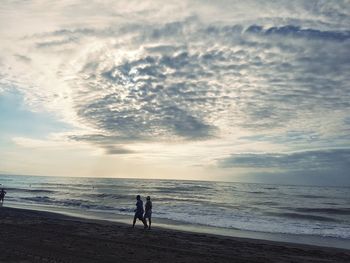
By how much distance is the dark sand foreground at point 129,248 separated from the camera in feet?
36.3

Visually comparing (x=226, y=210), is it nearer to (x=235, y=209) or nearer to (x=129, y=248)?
(x=235, y=209)

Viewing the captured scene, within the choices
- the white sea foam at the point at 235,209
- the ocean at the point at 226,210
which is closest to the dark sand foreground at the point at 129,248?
the ocean at the point at 226,210

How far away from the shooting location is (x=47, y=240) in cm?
Result: 1370

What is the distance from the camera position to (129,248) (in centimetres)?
1283

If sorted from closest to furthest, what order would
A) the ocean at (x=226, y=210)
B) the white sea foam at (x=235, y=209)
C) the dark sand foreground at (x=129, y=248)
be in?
the dark sand foreground at (x=129, y=248) → the ocean at (x=226, y=210) → the white sea foam at (x=235, y=209)

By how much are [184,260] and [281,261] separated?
345 centimetres

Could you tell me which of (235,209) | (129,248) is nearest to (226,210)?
(235,209)

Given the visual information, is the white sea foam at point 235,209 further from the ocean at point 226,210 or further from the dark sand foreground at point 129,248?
the dark sand foreground at point 129,248

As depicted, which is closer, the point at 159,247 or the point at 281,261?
the point at 281,261

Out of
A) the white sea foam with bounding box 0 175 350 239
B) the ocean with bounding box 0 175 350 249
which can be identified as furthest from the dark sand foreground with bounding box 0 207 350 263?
the white sea foam with bounding box 0 175 350 239

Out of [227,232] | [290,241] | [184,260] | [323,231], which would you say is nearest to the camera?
[184,260]

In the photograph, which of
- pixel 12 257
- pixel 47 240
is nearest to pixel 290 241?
pixel 47 240

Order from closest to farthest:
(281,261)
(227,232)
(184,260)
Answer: (184,260) → (281,261) → (227,232)

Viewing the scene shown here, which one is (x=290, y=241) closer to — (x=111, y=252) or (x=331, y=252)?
(x=331, y=252)
